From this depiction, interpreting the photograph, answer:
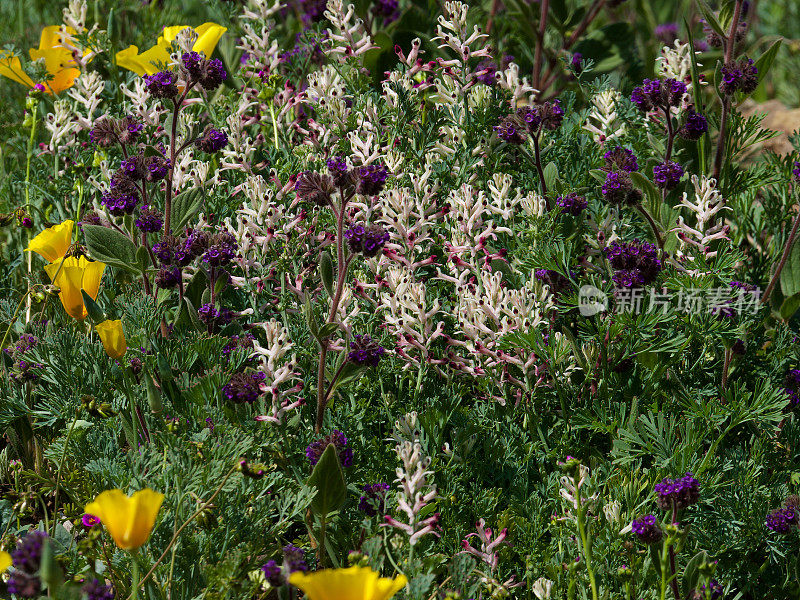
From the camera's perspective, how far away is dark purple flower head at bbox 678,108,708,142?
266 centimetres

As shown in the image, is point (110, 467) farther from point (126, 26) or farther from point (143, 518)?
point (126, 26)

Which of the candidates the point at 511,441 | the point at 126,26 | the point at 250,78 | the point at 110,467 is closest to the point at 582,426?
the point at 511,441

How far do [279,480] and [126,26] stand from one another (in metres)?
3.23

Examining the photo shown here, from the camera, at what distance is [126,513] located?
1.48m

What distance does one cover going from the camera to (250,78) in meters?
3.52

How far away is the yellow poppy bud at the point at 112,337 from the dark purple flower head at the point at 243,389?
0.28 meters

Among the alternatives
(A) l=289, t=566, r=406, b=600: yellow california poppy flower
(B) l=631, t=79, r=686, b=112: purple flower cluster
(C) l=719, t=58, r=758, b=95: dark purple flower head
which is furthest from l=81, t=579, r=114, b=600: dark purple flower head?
(C) l=719, t=58, r=758, b=95: dark purple flower head

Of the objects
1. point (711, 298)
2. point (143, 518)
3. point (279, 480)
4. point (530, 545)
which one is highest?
point (143, 518)

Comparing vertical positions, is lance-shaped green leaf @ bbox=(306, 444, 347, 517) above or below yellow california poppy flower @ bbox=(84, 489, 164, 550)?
below

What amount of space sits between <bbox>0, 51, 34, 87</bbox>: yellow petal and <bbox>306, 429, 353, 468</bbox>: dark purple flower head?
2.34 m

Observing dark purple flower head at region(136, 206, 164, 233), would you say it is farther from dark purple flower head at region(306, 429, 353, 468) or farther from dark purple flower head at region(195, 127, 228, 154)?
dark purple flower head at region(306, 429, 353, 468)

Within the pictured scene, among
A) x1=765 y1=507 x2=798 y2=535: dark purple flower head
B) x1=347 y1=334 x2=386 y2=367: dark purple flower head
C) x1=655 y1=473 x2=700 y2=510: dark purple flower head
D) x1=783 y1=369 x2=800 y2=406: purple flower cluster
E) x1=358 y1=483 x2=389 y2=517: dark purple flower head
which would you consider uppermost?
x1=347 y1=334 x2=386 y2=367: dark purple flower head

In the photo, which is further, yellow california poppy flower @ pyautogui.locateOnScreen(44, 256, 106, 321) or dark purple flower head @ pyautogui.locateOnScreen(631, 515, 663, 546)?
yellow california poppy flower @ pyautogui.locateOnScreen(44, 256, 106, 321)

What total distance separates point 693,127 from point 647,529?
1.33m
